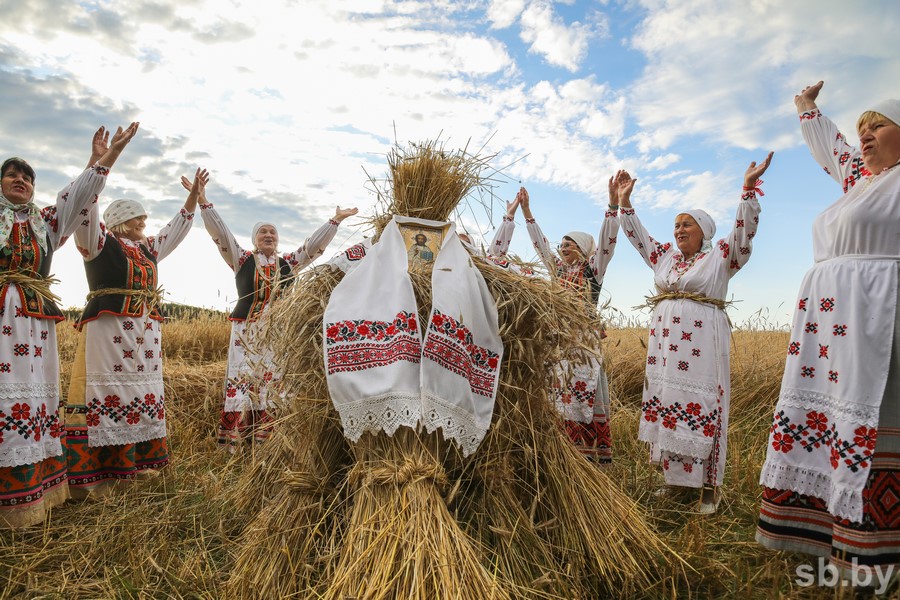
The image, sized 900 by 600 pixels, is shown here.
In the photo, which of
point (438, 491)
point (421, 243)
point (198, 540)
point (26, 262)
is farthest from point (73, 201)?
point (438, 491)

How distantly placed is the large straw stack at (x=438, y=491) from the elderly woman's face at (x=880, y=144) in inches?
67.2

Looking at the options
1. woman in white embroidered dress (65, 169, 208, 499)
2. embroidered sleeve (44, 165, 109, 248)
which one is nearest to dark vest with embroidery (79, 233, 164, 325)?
woman in white embroidered dress (65, 169, 208, 499)

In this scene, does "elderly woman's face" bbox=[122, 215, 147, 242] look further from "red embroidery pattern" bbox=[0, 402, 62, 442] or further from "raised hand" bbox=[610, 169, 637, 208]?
"raised hand" bbox=[610, 169, 637, 208]

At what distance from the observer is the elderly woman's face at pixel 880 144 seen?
3037mm

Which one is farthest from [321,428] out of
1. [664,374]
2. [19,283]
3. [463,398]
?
[664,374]

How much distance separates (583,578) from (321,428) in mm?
1432

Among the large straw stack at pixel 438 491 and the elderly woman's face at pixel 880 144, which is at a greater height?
the elderly woman's face at pixel 880 144

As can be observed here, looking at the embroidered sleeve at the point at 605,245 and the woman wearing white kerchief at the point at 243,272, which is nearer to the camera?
the embroidered sleeve at the point at 605,245

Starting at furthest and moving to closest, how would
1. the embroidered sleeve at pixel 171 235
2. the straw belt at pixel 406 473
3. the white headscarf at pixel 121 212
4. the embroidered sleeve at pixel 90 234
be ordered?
the embroidered sleeve at pixel 171 235 → the white headscarf at pixel 121 212 → the embroidered sleeve at pixel 90 234 → the straw belt at pixel 406 473

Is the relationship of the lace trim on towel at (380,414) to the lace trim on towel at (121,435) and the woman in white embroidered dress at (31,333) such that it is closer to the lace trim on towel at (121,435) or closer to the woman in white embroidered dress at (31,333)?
the woman in white embroidered dress at (31,333)

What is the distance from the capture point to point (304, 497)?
9.02 feet

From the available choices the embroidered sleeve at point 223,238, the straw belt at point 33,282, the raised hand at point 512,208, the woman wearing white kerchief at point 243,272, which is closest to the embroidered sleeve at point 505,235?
the raised hand at point 512,208

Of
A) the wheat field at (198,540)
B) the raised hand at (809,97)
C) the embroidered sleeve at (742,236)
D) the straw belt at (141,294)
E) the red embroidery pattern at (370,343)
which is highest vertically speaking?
the raised hand at (809,97)

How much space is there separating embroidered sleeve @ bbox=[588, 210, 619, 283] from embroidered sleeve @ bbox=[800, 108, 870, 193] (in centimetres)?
178
